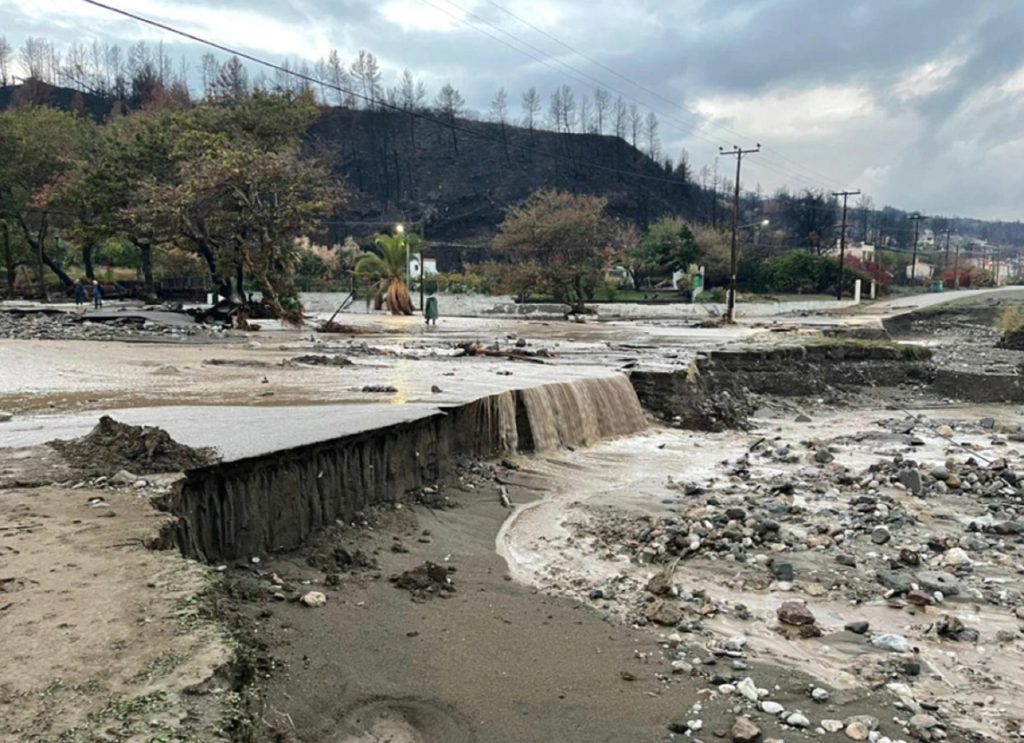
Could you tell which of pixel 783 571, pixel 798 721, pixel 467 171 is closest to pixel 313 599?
pixel 798 721

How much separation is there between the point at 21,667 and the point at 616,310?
151ft

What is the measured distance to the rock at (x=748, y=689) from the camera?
4.98m

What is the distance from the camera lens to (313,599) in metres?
5.92

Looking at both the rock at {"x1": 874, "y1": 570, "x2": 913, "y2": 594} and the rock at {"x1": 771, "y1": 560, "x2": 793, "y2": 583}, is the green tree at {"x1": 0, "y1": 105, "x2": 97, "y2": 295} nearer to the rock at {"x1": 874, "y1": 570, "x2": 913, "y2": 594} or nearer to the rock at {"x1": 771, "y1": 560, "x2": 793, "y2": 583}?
the rock at {"x1": 771, "y1": 560, "x2": 793, "y2": 583}

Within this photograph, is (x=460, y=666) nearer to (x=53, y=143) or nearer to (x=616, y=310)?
(x=616, y=310)

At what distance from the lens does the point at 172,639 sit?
382 cm

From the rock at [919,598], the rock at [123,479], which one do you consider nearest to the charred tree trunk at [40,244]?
the rock at [123,479]

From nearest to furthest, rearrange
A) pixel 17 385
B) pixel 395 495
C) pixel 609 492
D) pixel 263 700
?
pixel 263 700
pixel 395 495
pixel 609 492
pixel 17 385

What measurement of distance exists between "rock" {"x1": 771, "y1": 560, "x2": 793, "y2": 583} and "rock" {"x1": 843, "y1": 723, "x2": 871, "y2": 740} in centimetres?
260

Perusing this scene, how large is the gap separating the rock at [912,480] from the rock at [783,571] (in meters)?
4.00

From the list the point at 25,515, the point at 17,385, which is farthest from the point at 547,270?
the point at 25,515

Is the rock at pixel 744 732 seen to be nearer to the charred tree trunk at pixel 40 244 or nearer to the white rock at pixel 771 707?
the white rock at pixel 771 707

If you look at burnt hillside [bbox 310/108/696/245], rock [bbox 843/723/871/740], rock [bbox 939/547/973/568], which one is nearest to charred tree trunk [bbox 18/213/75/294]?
rock [bbox 939/547/973/568]

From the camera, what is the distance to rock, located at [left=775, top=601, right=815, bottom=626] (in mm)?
6223
